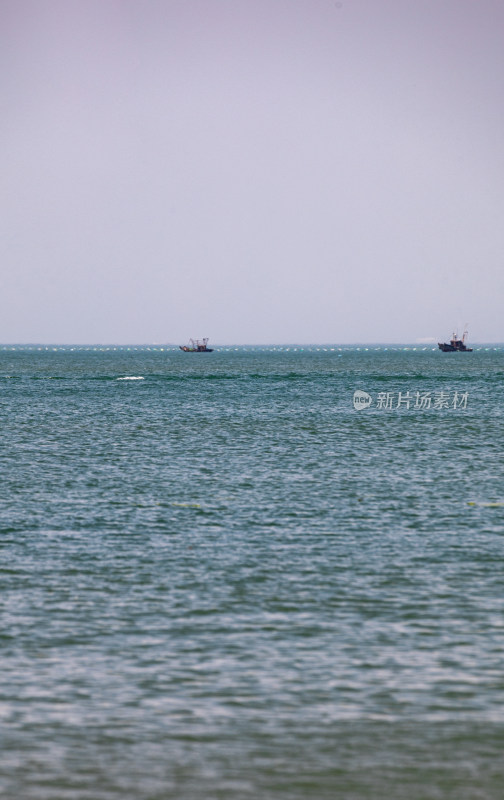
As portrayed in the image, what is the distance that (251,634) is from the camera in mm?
20672

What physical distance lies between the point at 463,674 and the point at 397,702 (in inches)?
78.9

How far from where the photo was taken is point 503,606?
2305 centimetres

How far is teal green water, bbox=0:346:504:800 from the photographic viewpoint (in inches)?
550

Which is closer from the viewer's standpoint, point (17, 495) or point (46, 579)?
point (46, 579)

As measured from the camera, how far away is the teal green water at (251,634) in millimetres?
13969

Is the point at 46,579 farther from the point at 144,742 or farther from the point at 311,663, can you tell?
the point at 144,742

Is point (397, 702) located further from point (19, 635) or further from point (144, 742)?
point (19, 635)

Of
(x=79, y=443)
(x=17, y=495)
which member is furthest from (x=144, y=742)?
(x=79, y=443)

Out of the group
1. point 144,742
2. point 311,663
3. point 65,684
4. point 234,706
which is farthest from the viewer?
point 311,663

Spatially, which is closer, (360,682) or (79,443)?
(360,682)

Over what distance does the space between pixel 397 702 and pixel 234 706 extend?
102 inches

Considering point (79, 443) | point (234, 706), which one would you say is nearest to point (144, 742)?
point (234, 706)

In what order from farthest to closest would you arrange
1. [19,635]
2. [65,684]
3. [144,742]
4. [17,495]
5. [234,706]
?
[17,495] → [19,635] → [65,684] → [234,706] → [144,742]

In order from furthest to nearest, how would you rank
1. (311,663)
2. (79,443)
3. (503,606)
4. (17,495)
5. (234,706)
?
(79,443) < (17,495) < (503,606) < (311,663) < (234,706)
